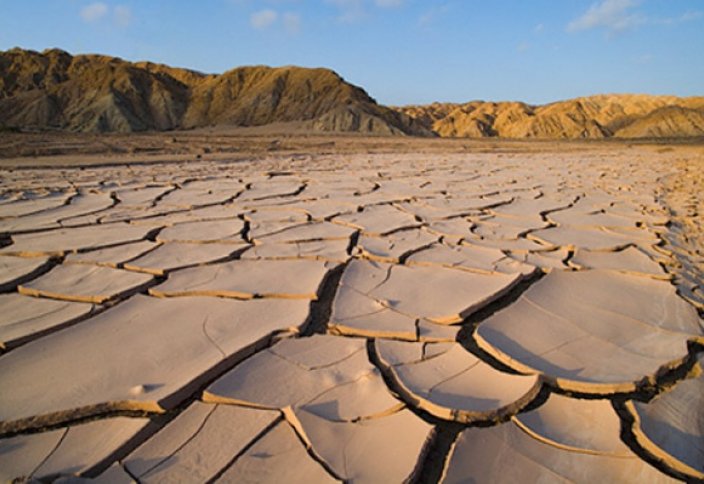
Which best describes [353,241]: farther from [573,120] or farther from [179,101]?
[573,120]

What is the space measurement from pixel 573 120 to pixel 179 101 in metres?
30.8

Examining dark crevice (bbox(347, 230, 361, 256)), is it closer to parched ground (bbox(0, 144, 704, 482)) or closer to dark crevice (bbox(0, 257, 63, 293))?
parched ground (bbox(0, 144, 704, 482))

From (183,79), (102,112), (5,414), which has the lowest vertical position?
(5,414)

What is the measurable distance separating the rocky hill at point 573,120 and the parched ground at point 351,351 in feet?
108

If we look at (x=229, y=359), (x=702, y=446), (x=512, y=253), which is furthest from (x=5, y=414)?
(x=512, y=253)

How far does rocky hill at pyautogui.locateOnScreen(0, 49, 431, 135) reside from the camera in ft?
87.0

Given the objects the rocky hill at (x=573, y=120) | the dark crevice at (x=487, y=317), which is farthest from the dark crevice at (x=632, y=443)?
the rocky hill at (x=573, y=120)

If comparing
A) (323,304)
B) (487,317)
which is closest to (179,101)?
(323,304)

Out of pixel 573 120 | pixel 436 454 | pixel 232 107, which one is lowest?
pixel 436 454

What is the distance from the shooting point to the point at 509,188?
4.99 meters

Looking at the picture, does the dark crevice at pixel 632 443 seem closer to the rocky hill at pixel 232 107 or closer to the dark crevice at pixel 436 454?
the dark crevice at pixel 436 454

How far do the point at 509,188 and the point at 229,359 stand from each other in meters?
4.33

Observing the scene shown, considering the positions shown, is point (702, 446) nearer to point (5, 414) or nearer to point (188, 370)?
point (188, 370)

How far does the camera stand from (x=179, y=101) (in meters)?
31.0
